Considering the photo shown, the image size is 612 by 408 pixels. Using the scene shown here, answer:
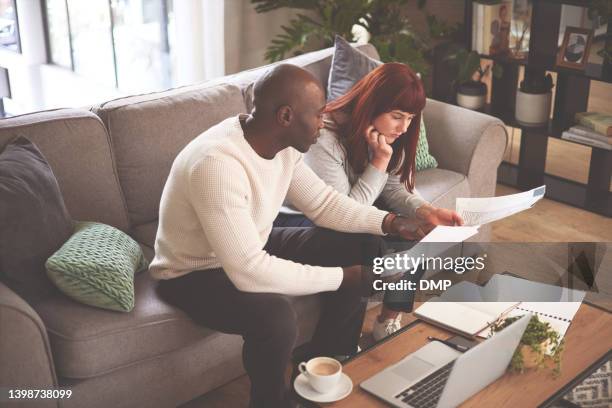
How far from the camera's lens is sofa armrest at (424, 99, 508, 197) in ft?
9.52

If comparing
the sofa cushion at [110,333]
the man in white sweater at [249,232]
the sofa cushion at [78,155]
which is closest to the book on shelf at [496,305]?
the man in white sweater at [249,232]

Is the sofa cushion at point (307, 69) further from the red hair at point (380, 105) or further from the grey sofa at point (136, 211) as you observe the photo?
the red hair at point (380, 105)

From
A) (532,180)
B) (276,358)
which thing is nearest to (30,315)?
(276,358)

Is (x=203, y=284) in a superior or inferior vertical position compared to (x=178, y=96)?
inferior

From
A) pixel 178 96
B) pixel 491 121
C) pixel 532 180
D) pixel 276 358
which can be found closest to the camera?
pixel 276 358

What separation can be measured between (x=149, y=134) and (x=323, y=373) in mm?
1063

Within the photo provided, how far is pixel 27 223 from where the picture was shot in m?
1.94

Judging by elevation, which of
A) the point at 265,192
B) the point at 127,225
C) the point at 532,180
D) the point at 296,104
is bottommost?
the point at 532,180

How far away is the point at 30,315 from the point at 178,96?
38.2 inches

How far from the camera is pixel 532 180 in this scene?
3.77 metres

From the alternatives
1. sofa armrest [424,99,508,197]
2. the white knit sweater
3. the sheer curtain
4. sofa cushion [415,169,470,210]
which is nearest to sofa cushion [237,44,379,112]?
sofa armrest [424,99,508,197]

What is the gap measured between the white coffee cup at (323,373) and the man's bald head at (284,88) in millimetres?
602

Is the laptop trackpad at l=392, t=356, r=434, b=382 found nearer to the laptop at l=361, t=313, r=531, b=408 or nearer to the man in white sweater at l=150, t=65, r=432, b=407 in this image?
the laptop at l=361, t=313, r=531, b=408

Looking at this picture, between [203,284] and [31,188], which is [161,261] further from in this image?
[31,188]
